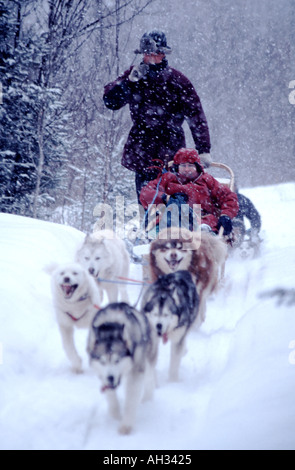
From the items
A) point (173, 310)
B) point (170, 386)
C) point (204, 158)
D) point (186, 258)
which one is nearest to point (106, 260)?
point (186, 258)

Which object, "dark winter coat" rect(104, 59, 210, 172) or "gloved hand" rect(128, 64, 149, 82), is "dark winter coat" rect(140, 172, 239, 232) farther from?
"gloved hand" rect(128, 64, 149, 82)

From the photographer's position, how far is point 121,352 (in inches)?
61.8

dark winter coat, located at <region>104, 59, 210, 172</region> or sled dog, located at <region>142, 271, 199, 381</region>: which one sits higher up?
dark winter coat, located at <region>104, 59, 210, 172</region>

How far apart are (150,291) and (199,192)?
2469mm

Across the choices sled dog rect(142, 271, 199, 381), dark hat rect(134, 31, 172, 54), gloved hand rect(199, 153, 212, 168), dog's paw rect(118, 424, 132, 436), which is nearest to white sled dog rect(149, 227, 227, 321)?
sled dog rect(142, 271, 199, 381)

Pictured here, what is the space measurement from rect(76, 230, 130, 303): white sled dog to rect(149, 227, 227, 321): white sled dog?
32 centimetres

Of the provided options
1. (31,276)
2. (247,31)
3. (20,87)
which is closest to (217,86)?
(247,31)

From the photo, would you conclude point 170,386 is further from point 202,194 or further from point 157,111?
point 157,111

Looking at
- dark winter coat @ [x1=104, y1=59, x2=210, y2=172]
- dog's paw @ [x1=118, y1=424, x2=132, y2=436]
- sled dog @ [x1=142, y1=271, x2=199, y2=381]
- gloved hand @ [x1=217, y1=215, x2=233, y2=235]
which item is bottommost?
dog's paw @ [x1=118, y1=424, x2=132, y2=436]

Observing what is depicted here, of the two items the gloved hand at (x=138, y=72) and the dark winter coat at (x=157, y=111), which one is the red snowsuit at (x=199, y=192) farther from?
the gloved hand at (x=138, y=72)

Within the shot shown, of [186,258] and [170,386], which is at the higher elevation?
[186,258]

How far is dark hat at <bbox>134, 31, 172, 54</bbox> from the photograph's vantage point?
4086 mm

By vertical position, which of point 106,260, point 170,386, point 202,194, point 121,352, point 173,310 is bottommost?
point 170,386

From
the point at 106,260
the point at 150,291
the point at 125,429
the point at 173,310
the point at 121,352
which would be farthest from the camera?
the point at 106,260
